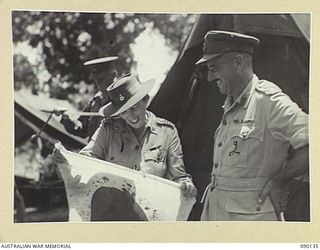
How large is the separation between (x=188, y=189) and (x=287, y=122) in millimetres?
306

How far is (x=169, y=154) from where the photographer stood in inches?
59.3

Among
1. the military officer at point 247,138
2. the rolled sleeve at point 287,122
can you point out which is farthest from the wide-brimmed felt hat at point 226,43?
the rolled sleeve at point 287,122

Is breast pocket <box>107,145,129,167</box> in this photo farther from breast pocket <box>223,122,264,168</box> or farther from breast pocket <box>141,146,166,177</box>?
breast pocket <box>223,122,264,168</box>

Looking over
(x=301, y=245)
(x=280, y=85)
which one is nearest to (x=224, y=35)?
(x=280, y=85)

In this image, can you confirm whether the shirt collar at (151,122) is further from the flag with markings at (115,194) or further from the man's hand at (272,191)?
the man's hand at (272,191)

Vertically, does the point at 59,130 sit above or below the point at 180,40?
below

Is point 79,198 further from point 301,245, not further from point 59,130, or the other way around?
point 301,245

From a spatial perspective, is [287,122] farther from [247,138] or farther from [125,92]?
[125,92]

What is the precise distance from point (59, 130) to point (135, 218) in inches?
12.0

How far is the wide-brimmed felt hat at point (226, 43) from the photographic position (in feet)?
4.89

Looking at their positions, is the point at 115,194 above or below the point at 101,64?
below

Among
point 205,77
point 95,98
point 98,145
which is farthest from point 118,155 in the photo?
point 205,77

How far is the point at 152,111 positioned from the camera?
1.51m

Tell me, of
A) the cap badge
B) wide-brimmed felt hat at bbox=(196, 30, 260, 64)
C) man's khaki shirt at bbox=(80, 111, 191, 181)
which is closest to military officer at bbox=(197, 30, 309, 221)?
wide-brimmed felt hat at bbox=(196, 30, 260, 64)
